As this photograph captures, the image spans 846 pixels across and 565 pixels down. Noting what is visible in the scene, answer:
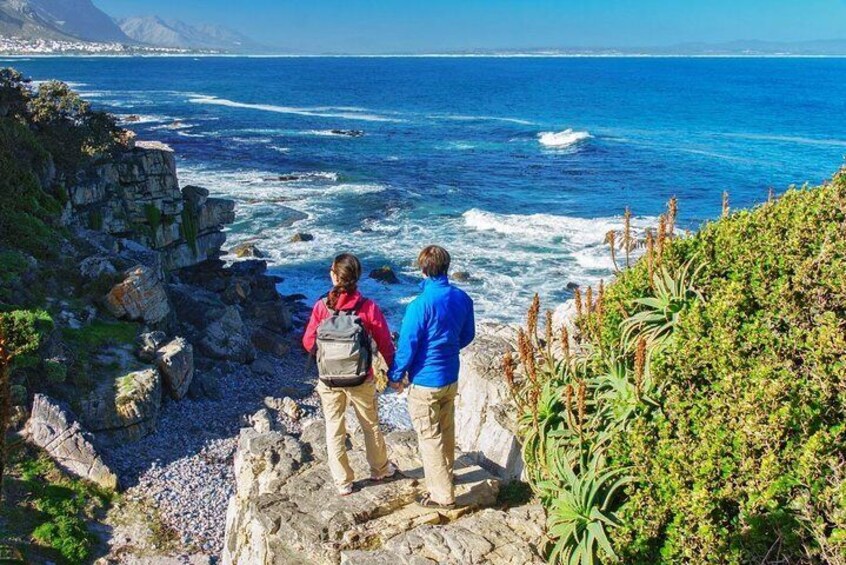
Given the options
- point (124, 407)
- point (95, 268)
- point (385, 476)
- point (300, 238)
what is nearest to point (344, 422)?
point (385, 476)

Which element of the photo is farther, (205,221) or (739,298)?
(205,221)

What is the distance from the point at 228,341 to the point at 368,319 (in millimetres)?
17013

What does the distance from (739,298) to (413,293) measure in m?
24.9

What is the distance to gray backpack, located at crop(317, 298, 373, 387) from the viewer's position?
21.3 feet

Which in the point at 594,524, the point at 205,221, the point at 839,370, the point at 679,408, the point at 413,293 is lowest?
the point at 413,293

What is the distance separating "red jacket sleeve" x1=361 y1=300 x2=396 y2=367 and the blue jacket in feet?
0.96

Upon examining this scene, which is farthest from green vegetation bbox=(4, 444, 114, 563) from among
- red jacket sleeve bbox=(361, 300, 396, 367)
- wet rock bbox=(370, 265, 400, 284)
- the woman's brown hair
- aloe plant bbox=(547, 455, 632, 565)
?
wet rock bbox=(370, 265, 400, 284)

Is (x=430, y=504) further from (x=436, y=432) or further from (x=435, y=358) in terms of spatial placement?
(x=435, y=358)

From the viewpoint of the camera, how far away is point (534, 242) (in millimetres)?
36719

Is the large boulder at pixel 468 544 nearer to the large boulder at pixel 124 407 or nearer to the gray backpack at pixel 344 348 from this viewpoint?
the gray backpack at pixel 344 348

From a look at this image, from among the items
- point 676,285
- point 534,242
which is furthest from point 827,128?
point 676,285

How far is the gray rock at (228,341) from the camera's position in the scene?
22.2 m

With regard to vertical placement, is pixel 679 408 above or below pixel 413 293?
above

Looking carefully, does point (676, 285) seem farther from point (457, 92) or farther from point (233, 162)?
point (457, 92)
